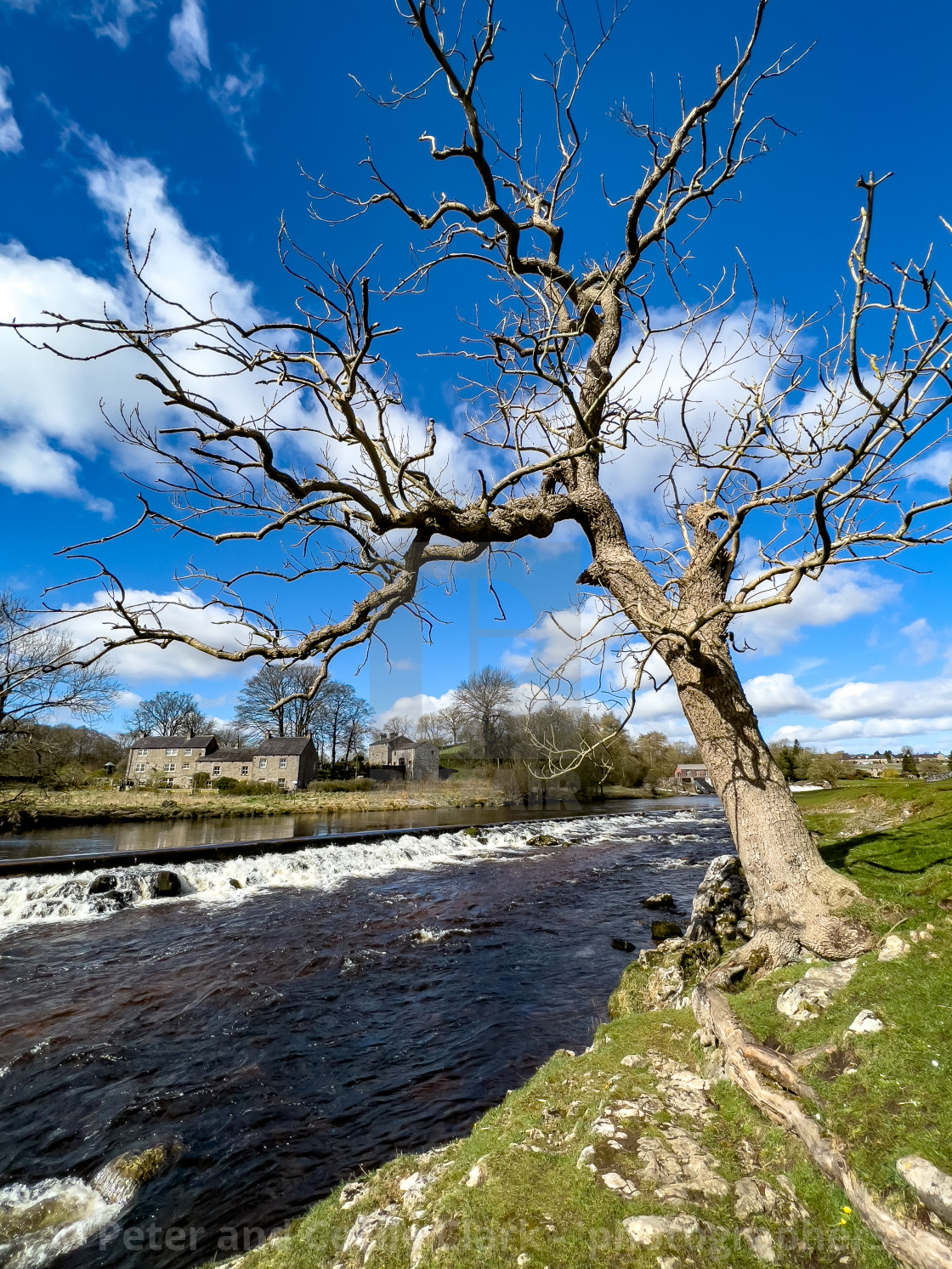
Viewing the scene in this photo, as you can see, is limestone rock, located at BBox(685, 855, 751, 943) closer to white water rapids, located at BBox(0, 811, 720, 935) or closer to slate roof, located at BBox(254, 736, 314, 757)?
white water rapids, located at BBox(0, 811, 720, 935)

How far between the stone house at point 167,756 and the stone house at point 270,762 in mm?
998

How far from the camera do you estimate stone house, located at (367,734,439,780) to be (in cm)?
4662

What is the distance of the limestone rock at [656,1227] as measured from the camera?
213 centimetres

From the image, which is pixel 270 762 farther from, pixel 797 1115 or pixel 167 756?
pixel 797 1115

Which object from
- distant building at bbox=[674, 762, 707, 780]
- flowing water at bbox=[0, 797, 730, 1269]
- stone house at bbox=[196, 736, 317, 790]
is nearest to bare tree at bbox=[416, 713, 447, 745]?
stone house at bbox=[196, 736, 317, 790]

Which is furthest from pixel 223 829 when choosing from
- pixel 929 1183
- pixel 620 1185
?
pixel 929 1183

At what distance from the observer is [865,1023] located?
302cm

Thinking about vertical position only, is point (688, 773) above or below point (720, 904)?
above

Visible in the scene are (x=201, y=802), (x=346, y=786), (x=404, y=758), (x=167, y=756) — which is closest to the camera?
(x=201, y=802)

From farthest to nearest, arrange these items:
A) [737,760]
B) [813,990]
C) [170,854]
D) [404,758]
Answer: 1. [404,758]
2. [170,854]
3. [737,760]
4. [813,990]

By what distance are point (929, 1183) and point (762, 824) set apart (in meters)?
2.58

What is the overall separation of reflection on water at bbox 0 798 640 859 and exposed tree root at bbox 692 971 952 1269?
585 inches

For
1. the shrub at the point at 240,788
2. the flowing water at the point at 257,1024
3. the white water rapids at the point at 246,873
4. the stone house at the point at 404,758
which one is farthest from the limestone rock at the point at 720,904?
the stone house at the point at 404,758

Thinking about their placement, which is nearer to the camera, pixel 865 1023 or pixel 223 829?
pixel 865 1023
